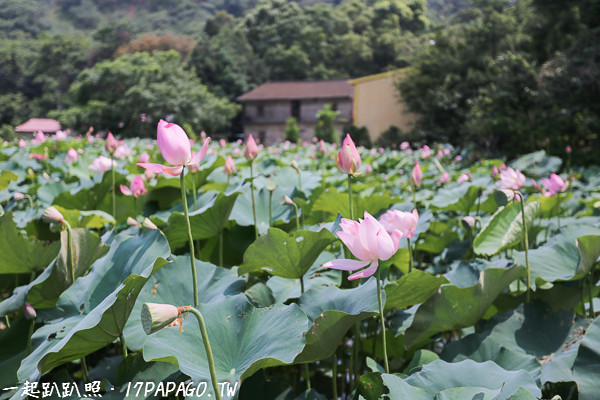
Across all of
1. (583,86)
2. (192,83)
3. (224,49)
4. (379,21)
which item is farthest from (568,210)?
(379,21)

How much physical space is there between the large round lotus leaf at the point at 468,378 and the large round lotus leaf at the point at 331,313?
0.36 ft

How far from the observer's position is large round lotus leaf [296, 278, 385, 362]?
2.23 ft

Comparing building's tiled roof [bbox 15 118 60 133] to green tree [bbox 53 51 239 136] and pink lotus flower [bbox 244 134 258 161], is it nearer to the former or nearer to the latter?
green tree [bbox 53 51 239 136]

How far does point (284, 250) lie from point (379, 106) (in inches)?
657

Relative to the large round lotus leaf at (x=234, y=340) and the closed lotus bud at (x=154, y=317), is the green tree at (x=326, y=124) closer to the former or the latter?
the large round lotus leaf at (x=234, y=340)

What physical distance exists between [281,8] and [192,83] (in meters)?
18.0

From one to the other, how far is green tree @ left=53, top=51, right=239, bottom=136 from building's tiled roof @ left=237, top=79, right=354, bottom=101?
7.28ft

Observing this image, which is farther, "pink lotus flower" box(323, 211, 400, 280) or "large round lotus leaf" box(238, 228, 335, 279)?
"large round lotus leaf" box(238, 228, 335, 279)

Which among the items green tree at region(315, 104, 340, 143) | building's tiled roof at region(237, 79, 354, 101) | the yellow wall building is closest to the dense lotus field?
green tree at region(315, 104, 340, 143)

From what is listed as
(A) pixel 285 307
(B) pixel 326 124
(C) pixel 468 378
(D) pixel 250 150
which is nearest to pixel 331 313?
(A) pixel 285 307

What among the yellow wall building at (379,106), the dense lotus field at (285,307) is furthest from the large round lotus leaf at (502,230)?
the yellow wall building at (379,106)

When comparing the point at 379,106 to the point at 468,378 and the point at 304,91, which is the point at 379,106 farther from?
the point at 468,378

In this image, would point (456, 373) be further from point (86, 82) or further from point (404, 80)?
point (86, 82)

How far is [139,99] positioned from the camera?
62.2ft
